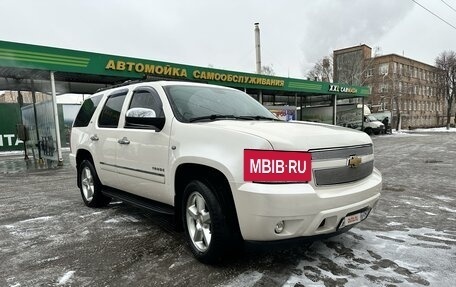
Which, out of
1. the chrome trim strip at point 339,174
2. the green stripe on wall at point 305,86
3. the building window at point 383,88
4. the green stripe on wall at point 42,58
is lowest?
Result: the chrome trim strip at point 339,174

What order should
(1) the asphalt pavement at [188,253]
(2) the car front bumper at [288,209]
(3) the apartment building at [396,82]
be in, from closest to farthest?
→ (2) the car front bumper at [288,209]
(1) the asphalt pavement at [188,253]
(3) the apartment building at [396,82]

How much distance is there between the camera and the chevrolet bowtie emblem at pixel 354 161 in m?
3.28

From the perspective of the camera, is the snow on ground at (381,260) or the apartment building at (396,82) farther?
the apartment building at (396,82)

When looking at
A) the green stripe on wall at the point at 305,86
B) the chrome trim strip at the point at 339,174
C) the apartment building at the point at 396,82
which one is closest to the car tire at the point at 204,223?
the chrome trim strip at the point at 339,174

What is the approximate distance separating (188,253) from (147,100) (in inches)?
76.8

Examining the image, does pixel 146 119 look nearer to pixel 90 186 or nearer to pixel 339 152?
pixel 339 152

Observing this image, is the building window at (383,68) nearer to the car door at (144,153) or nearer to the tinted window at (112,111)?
the tinted window at (112,111)

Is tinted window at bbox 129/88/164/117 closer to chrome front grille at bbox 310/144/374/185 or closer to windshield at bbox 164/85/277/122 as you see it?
windshield at bbox 164/85/277/122

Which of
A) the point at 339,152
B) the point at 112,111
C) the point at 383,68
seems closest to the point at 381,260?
the point at 339,152

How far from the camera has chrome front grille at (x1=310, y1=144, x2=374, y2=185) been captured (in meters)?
3.04

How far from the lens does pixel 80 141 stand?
5883 millimetres

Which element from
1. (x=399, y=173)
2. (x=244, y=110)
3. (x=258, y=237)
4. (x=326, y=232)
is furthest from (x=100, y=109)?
(x=399, y=173)

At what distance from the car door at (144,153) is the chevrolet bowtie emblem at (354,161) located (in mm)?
1885

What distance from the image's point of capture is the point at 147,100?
174 inches
